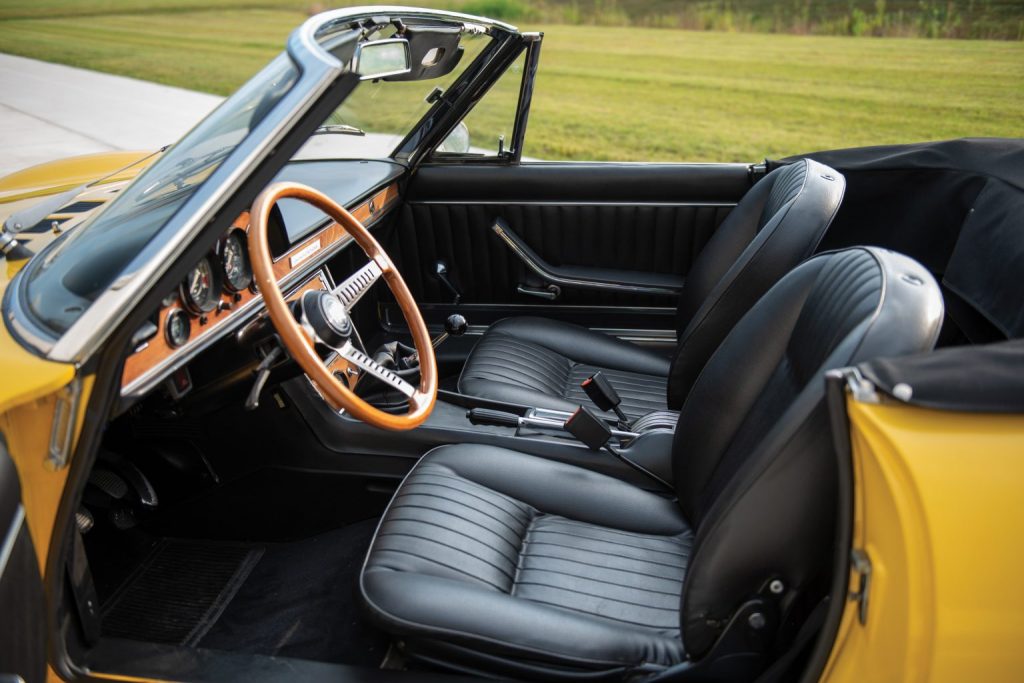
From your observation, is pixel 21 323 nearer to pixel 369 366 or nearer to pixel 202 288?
pixel 202 288

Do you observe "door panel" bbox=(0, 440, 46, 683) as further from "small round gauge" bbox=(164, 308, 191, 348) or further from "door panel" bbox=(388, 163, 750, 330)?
"door panel" bbox=(388, 163, 750, 330)

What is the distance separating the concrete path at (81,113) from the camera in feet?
27.6

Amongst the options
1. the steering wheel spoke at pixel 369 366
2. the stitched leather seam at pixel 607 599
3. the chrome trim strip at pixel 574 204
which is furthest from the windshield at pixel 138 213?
the chrome trim strip at pixel 574 204

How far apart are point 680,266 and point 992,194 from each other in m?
1.16

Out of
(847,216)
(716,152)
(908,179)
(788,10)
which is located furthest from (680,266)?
(788,10)

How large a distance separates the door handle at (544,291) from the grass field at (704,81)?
17.7 ft

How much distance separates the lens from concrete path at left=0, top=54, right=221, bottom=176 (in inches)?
331

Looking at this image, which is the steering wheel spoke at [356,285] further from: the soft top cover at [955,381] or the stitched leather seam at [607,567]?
the soft top cover at [955,381]

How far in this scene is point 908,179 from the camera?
8.88ft

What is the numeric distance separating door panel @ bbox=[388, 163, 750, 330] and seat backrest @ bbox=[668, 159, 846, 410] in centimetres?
65

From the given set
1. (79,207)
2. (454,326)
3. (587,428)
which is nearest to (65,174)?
(79,207)

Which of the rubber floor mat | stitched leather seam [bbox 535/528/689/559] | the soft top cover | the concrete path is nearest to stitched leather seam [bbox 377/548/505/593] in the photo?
stitched leather seam [bbox 535/528/689/559]

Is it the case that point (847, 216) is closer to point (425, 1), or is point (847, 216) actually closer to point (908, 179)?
point (908, 179)

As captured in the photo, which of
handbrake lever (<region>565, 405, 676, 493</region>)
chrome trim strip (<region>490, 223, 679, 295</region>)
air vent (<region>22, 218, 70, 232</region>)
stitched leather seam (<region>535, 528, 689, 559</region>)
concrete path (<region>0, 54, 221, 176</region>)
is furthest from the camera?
concrete path (<region>0, 54, 221, 176</region>)
